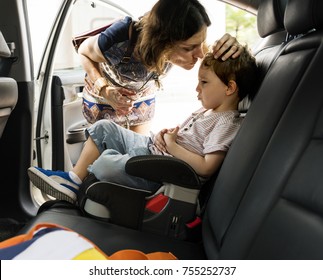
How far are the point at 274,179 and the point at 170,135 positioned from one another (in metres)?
0.65

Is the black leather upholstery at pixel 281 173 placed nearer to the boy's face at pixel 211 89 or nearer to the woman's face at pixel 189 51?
the boy's face at pixel 211 89

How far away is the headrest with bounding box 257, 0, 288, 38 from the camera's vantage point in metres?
1.49

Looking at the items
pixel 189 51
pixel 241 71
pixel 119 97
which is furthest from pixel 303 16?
pixel 119 97

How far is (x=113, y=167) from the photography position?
1542mm

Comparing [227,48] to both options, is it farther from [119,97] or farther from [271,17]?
[119,97]

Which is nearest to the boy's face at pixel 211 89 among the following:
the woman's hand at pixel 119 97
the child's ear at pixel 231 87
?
the child's ear at pixel 231 87

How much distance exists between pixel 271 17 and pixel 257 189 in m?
0.77

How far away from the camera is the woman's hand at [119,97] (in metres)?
2.02

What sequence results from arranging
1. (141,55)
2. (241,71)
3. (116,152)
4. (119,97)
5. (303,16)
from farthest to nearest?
(119,97) → (141,55) → (116,152) → (241,71) → (303,16)

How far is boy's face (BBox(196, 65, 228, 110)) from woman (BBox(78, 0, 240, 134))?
81mm

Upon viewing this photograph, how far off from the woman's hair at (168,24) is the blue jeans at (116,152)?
350 mm

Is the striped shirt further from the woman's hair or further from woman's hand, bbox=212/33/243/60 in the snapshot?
the woman's hair

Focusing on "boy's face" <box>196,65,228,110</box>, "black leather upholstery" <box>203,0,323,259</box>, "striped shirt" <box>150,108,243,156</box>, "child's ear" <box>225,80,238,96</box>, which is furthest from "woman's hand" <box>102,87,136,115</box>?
"black leather upholstery" <box>203,0,323,259</box>

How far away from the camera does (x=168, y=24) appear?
1680 mm
